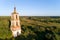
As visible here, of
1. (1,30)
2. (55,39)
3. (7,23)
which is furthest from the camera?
(7,23)

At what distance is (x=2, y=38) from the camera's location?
695 inches

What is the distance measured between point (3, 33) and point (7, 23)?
136 inches

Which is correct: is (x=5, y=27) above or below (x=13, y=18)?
below

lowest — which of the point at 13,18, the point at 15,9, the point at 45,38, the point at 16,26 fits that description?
the point at 45,38

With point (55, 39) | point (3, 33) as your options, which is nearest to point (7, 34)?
point (3, 33)

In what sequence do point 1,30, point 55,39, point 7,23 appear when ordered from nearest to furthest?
point 55,39, point 1,30, point 7,23

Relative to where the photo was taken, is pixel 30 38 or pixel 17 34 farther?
Result: pixel 17 34

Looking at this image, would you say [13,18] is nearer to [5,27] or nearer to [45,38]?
[5,27]

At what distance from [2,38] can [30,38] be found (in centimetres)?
379

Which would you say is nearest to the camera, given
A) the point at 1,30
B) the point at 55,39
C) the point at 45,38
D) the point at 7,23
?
the point at 55,39

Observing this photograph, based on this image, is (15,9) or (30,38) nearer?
(30,38)

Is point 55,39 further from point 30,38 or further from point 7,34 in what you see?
point 7,34

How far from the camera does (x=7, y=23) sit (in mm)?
21922

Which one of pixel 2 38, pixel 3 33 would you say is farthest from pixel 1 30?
pixel 2 38
